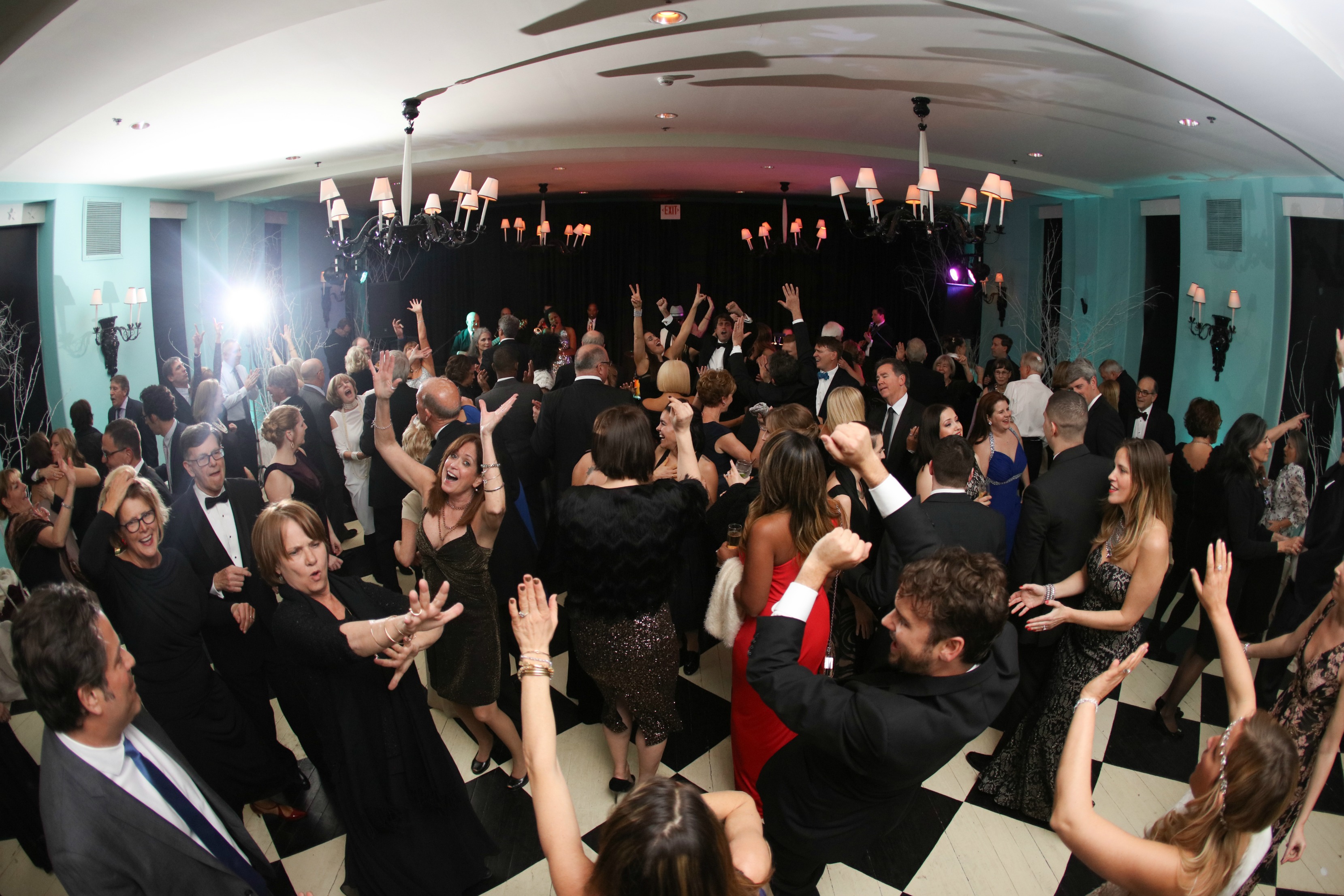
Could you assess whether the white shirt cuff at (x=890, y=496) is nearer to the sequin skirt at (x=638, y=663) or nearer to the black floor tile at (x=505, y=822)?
the sequin skirt at (x=638, y=663)

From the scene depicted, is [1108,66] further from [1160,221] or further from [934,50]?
[1160,221]

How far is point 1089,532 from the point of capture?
2795mm

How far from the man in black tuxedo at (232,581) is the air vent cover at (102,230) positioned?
1491 millimetres

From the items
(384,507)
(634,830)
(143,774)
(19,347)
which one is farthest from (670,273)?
(634,830)

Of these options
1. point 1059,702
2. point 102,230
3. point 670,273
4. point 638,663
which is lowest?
point 1059,702

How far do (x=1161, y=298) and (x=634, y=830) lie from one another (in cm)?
853

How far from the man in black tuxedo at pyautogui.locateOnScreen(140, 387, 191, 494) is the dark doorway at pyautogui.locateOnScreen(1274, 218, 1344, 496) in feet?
19.2

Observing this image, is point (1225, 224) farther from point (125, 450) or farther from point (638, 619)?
point (125, 450)

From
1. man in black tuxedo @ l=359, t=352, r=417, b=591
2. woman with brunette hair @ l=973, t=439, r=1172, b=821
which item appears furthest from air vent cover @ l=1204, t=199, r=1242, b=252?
man in black tuxedo @ l=359, t=352, r=417, b=591

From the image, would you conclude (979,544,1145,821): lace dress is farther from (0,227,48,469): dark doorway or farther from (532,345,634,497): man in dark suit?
(0,227,48,469): dark doorway

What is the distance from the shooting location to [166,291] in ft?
13.7

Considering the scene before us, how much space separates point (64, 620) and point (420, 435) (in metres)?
2.36

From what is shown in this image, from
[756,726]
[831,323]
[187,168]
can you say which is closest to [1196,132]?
[831,323]

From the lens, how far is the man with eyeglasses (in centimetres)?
514
